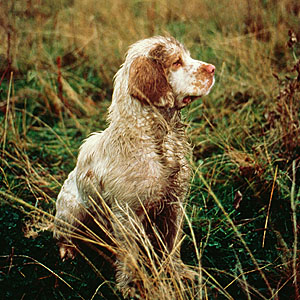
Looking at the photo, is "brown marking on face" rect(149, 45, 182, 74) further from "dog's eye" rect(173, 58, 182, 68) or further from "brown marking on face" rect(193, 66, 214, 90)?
"brown marking on face" rect(193, 66, 214, 90)

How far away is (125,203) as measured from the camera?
249 centimetres

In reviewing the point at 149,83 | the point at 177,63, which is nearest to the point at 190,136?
the point at 177,63

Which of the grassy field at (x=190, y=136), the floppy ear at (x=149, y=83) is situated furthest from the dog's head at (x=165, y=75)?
the grassy field at (x=190, y=136)

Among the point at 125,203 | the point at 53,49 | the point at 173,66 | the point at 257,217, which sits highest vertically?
the point at 173,66

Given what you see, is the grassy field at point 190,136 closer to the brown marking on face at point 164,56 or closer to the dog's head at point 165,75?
the dog's head at point 165,75

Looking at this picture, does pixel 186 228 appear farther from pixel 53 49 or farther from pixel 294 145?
pixel 53 49

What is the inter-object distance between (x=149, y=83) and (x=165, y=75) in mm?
143

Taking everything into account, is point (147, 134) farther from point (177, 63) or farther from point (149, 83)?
point (177, 63)

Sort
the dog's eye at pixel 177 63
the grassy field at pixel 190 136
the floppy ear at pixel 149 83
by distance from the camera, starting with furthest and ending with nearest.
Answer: the grassy field at pixel 190 136 < the dog's eye at pixel 177 63 < the floppy ear at pixel 149 83

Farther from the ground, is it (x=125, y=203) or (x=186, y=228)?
(x=125, y=203)

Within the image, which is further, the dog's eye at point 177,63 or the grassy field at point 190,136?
the grassy field at point 190,136

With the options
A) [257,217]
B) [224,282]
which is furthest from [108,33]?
[224,282]

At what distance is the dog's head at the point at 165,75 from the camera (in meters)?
2.38

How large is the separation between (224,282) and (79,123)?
8.65 feet
